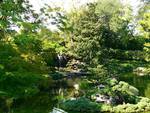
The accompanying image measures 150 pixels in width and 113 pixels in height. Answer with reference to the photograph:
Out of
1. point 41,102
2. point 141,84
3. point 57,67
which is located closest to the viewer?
point 41,102

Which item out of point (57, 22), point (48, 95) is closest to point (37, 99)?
point (48, 95)

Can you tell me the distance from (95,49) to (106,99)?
1048 cm

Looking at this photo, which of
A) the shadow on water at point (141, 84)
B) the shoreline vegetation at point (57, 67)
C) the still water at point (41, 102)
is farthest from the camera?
the shadow on water at point (141, 84)

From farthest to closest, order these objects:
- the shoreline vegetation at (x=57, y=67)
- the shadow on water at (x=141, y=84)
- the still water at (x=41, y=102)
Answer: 1. the shadow on water at (x=141, y=84)
2. the still water at (x=41, y=102)
3. the shoreline vegetation at (x=57, y=67)

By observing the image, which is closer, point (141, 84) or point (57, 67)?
point (141, 84)

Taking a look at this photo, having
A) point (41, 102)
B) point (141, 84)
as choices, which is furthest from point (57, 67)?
point (41, 102)

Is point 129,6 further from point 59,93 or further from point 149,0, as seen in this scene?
point 59,93

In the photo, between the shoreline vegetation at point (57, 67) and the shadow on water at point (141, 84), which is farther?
the shadow on water at point (141, 84)

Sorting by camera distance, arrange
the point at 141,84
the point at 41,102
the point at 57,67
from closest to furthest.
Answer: the point at 41,102
the point at 141,84
the point at 57,67

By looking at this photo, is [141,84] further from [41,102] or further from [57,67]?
[57,67]

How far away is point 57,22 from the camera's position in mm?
9758

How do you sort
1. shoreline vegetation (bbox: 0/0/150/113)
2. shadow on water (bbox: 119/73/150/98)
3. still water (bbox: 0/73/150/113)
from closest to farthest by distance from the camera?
shoreline vegetation (bbox: 0/0/150/113) → still water (bbox: 0/73/150/113) → shadow on water (bbox: 119/73/150/98)

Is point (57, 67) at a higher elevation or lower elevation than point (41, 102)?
higher

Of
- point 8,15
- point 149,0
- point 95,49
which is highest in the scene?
point 149,0
